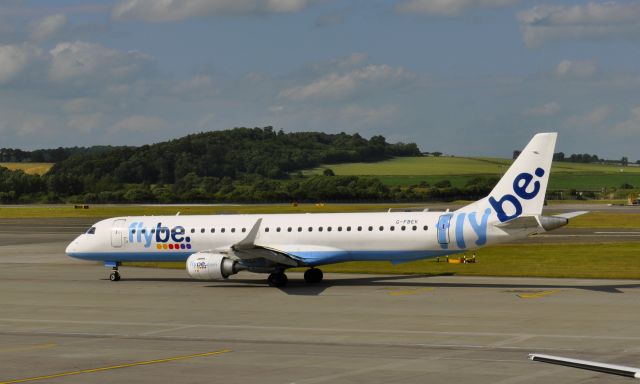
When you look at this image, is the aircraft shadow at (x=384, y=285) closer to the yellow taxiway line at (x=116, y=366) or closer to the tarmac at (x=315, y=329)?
the tarmac at (x=315, y=329)

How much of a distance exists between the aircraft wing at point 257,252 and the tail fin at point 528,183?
882cm

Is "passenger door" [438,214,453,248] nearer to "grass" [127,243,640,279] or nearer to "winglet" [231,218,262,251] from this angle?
"grass" [127,243,640,279]

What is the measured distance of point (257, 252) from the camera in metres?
42.0

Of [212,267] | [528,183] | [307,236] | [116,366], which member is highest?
[528,183]

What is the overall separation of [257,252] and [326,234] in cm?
327

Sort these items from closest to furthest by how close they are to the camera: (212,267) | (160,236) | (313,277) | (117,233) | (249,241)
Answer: (249,241), (212,267), (313,277), (160,236), (117,233)

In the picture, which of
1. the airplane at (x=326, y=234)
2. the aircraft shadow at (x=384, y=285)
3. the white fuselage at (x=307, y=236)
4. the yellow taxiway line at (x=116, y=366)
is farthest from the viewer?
the white fuselage at (x=307, y=236)

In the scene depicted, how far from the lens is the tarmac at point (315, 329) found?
23078 mm

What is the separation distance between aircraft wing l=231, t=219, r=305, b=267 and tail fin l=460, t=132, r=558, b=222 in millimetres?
8816

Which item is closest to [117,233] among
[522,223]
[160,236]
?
[160,236]

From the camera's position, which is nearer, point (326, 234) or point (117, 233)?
point (326, 234)

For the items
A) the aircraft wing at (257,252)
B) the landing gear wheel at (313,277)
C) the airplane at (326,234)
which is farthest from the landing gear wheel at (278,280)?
the landing gear wheel at (313,277)

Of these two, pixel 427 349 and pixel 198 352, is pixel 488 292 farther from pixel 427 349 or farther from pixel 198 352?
pixel 198 352

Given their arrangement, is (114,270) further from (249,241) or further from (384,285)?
(384,285)
